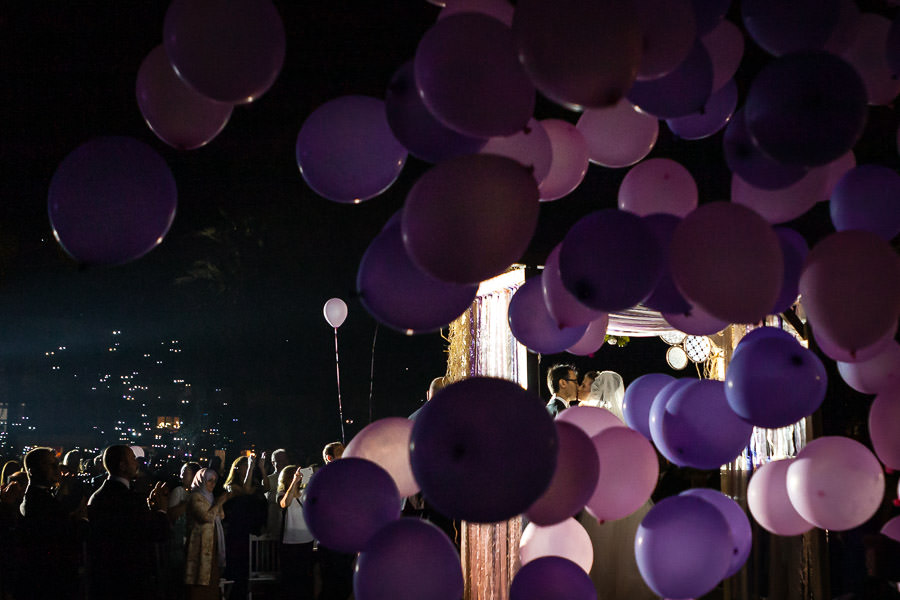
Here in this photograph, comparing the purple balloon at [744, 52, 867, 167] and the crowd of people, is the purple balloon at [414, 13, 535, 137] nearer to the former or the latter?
the purple balloon at [744, 52, 867, 167]

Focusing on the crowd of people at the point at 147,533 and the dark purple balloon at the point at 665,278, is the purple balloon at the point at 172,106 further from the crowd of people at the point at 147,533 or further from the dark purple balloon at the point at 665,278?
the crowd of people at the point at 147,533

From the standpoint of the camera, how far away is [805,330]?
454 cm

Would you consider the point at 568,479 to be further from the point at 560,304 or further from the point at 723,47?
the point at 723,47

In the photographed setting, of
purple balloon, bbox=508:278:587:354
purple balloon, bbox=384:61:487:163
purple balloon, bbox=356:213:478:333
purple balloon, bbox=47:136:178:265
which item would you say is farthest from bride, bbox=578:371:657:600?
purple balloon, bbox=47:136:178:265

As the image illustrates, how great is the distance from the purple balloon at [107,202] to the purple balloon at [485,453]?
32.4 inches

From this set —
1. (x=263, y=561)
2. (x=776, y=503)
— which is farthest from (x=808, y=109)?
(x=263, y=561)

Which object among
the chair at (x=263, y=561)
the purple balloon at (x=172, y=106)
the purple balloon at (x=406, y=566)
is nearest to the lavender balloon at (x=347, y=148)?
the purple balloon at (x=172, y=106)

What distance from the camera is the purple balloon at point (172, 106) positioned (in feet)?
5.80

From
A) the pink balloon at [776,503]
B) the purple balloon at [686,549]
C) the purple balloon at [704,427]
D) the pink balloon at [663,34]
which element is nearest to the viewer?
the pink balloon at [663,34]

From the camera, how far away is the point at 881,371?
6.75ft

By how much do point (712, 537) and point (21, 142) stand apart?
4.44 metres

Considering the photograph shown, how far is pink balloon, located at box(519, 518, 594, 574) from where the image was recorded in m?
2.25

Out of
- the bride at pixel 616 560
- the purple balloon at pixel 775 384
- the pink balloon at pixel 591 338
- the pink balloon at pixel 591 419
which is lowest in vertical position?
the bride at pixel 616 560

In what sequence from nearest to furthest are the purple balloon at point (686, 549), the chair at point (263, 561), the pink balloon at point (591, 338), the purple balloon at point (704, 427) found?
1. the purple balloon at point (686, 549)
2. the purple balloon at point (704, 427)
3. the pink balloon at point (591, 338)
4. the chair at point (263, 561)
